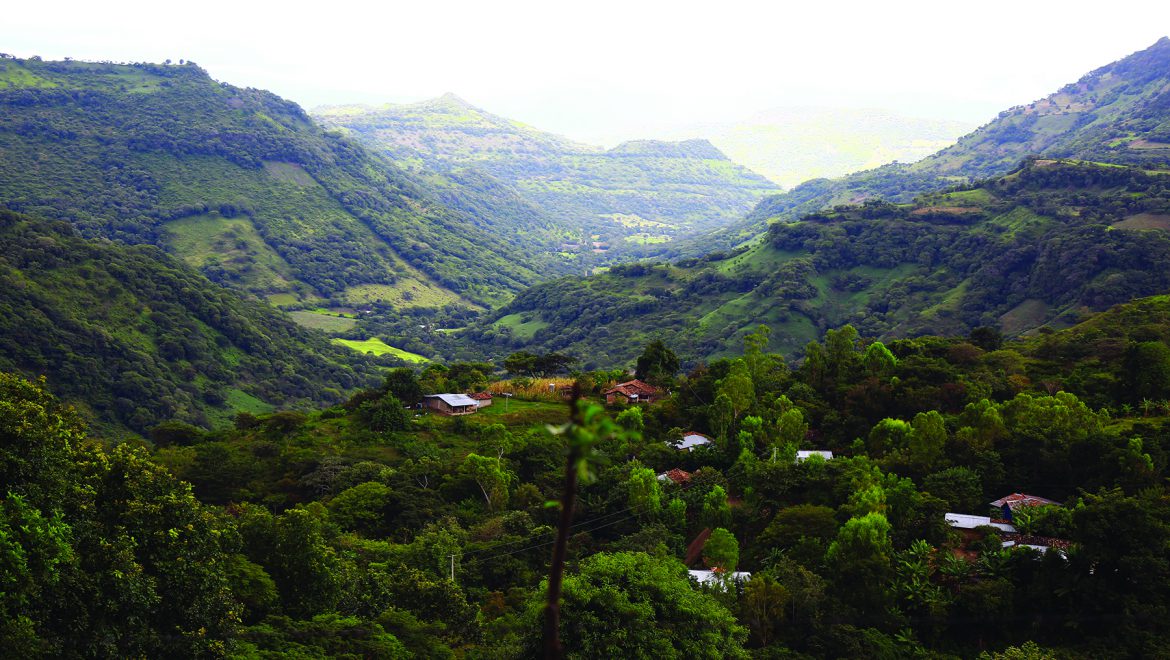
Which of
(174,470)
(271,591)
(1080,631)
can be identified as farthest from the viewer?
(174,470)

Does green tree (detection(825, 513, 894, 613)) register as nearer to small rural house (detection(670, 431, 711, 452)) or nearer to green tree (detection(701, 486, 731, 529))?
green tree (detection(701, 486, 731, 529))

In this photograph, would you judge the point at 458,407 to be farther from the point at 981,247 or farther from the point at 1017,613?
the point at 981,247

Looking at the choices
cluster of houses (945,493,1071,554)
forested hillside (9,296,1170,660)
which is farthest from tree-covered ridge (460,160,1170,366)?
cluster of houses (945,493,1071,554)

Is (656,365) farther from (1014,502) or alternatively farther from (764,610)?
(764,610)

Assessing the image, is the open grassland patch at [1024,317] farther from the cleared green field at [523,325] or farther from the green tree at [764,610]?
the green tree at [764,610]

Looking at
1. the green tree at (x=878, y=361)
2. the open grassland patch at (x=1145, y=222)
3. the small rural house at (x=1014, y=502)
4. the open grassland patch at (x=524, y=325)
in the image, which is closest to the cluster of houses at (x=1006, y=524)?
the small rural house at (x=1014, y=502)

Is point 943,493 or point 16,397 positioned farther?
point 943,493

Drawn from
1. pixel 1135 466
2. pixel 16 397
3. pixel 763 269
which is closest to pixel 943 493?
pixel 1135 466
